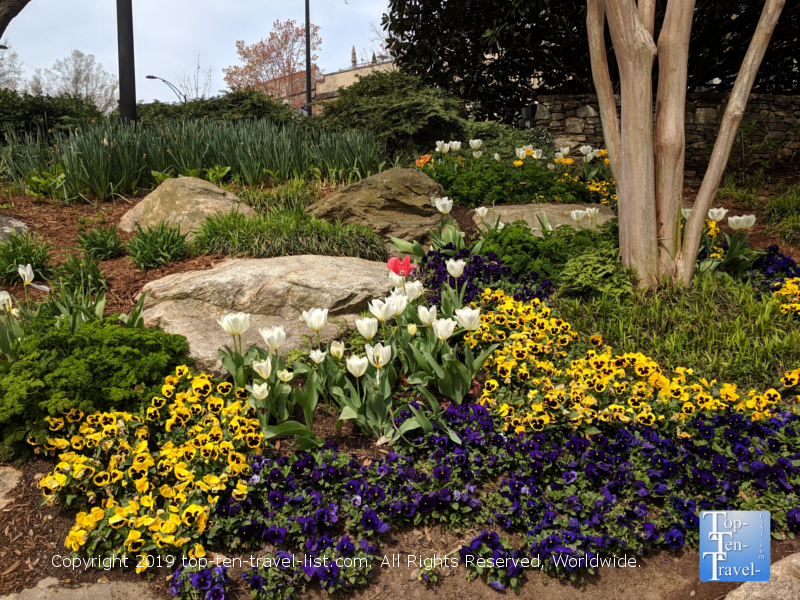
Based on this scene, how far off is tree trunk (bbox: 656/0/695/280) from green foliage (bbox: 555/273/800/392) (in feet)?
1.17

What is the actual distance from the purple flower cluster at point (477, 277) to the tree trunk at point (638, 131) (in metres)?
0.77

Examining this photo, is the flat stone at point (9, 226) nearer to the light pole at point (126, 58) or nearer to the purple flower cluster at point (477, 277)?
the light pole at point (126, 58)

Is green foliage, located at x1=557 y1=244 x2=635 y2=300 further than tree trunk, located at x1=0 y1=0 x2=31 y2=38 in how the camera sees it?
No

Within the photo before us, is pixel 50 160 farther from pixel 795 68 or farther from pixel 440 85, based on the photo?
pixel 795 68

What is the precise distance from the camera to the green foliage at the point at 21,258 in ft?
16.3

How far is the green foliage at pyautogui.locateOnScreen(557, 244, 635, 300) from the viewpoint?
14.3 ft

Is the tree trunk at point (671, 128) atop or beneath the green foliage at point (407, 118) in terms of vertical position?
beneath

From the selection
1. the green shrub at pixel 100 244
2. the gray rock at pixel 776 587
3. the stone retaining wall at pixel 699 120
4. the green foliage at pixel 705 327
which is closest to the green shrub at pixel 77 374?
the green shrub at pixel 100 244

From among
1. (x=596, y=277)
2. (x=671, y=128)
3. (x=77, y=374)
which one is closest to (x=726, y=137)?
(x=671, y=128)

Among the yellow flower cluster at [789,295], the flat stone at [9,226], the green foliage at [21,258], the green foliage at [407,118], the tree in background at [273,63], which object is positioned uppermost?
the tree in background at [273,63]

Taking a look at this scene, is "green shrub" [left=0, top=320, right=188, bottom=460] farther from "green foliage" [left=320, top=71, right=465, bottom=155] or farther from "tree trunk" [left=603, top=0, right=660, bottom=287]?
"green foliage" [left=320, top=71, right=465, bottom=155]

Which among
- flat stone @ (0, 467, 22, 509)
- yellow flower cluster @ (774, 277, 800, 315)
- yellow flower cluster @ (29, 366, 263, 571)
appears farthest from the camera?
yellow flower cluster @ (774, 277, 800, 315)

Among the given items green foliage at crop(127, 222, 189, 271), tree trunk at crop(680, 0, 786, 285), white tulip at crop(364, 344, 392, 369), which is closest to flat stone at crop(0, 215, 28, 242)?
green foliage at crop(127, 222, 189, 271)

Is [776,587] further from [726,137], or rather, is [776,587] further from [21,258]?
[21,258]
